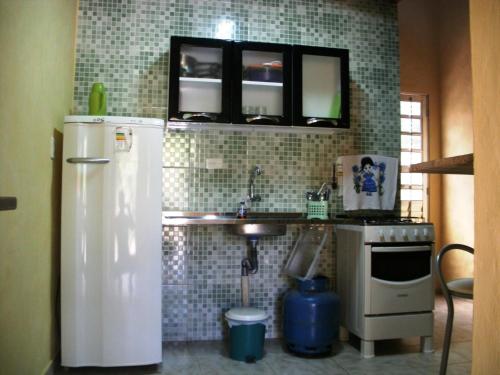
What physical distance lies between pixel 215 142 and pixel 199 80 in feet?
1.64

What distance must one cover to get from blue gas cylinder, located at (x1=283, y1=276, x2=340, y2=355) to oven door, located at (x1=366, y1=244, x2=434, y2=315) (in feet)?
0.84

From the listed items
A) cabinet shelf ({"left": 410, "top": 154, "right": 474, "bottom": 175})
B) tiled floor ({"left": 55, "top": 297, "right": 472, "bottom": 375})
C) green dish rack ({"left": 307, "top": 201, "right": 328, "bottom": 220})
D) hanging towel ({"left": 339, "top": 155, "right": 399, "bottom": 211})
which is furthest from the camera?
hanging towel ({"left": 339, "top": 155, "right": 399, "bottom": 211})

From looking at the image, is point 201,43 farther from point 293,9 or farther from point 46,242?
point 46,242

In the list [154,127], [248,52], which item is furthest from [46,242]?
[248,52]

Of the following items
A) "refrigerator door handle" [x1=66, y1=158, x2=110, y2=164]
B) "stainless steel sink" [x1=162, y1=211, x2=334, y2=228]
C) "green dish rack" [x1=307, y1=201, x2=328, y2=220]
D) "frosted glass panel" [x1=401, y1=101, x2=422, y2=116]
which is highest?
"frosted glass panel" [x1=401, y1=101, x2=422, y2=116]

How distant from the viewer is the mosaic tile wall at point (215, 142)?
314 cm

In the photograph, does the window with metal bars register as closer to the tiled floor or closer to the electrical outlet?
the tiled floor

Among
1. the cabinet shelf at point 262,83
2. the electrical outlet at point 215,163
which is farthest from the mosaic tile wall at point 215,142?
the cabinet shelf at point 262,83

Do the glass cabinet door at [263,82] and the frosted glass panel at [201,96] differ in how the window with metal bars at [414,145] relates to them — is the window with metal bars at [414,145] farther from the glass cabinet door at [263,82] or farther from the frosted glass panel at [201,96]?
the frosted glass panel at [201,96]

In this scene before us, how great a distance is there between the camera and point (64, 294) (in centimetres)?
241

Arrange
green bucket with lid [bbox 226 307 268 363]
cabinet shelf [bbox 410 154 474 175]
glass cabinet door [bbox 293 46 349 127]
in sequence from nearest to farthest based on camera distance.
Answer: cabinet shelf [bbox 410 154 474 175] < green bucket with lid [bbox 226 307 268 363] < glass cabinet door [bbox 293 46 349 127]

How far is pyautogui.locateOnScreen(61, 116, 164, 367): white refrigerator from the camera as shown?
2.42m

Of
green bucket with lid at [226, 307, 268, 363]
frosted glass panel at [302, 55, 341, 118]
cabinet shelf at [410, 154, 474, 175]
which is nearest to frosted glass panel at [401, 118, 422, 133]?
frosted glass panel at [302, 55, 341, 118]

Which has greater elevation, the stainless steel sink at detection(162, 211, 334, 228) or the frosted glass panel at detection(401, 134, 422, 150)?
the frosted glass panel at detection(401, 134, 422, 150)
